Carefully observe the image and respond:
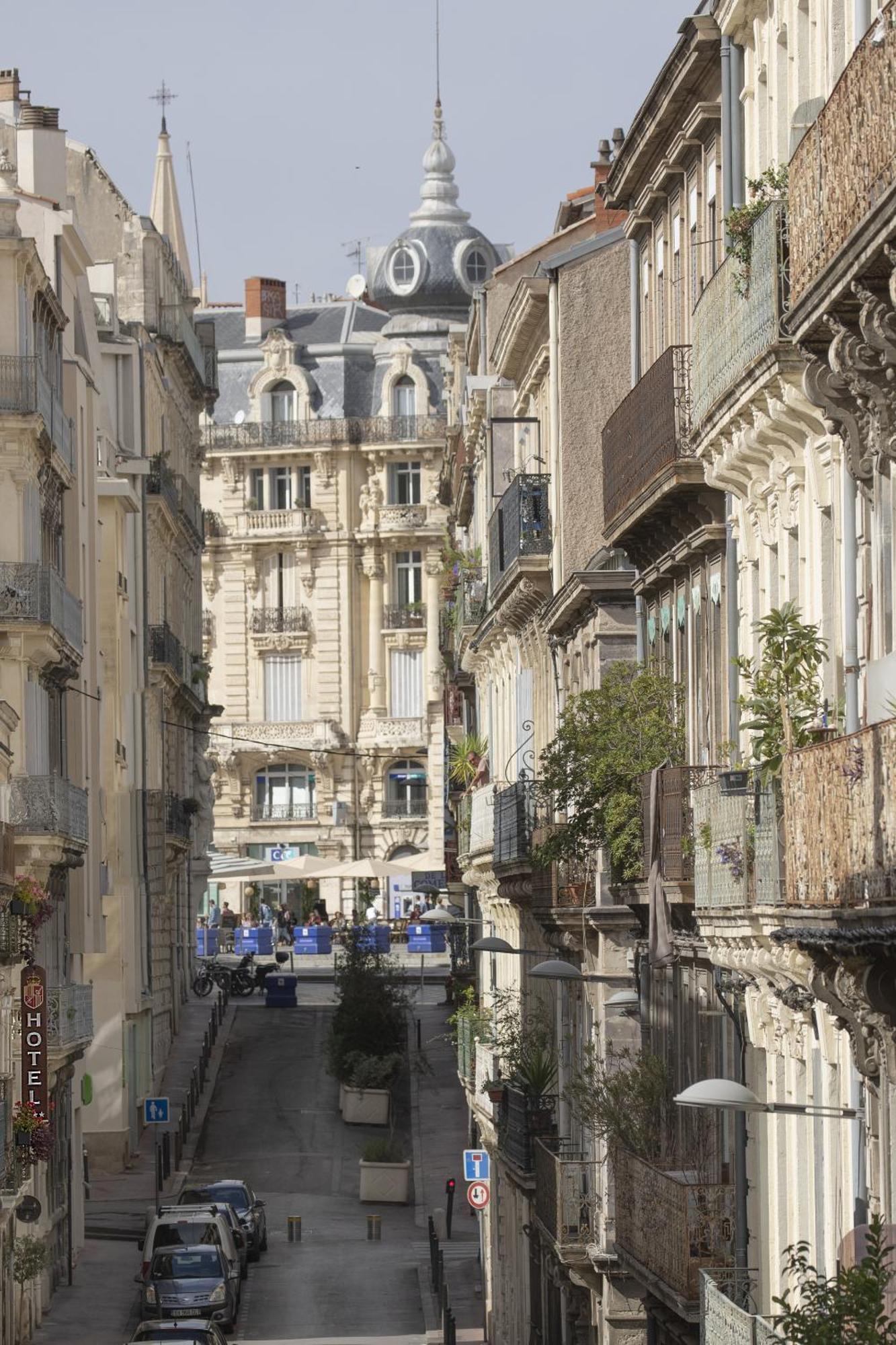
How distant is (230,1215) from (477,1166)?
6.27 metres

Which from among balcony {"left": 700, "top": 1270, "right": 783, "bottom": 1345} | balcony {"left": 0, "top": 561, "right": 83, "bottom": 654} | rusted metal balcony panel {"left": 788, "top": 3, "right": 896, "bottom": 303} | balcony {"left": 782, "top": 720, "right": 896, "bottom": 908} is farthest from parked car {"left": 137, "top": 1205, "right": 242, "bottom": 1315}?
rusted metal balcony panel {"left": 788, "top": 3, "right": 896, "bottom": 303}

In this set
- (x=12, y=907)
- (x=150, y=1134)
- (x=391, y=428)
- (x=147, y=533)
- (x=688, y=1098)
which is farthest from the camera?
(x=391, y=428)

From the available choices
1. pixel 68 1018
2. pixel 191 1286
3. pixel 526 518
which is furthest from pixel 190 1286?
pixel 526 518

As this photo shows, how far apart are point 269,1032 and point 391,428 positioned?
40.0m

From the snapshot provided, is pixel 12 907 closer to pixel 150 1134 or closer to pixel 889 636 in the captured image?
pixel 150 1134

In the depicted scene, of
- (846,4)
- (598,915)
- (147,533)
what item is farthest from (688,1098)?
(147,533)

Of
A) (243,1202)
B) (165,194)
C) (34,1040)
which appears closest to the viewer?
(34,1040)

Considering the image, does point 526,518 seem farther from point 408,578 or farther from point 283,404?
point 283,404

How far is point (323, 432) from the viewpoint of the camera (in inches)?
4414

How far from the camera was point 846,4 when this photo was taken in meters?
19.8

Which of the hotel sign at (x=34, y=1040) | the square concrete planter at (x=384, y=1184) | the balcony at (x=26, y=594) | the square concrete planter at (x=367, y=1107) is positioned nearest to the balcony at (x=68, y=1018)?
the hotel sign at (x=34, y=1040)

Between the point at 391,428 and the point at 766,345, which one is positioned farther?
the point at 391,428

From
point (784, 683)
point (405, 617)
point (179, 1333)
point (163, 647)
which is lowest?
point (179, 1333)

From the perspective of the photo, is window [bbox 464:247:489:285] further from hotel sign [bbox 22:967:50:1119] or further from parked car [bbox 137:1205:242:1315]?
hotel sign [bbox 22:967:50:1119]
